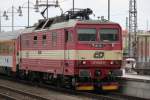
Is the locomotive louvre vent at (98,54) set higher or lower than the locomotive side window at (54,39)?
lower

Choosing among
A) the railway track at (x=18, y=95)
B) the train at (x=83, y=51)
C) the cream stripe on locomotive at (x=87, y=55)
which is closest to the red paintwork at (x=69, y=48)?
the train at (x=83, y=51)

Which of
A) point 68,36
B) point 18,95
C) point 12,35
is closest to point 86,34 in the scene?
point 68,36

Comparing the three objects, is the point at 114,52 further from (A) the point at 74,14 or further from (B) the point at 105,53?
(A) the point at 74,14

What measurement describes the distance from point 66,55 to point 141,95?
377 centimetres

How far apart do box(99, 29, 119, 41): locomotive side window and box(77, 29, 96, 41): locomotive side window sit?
0.33 metres

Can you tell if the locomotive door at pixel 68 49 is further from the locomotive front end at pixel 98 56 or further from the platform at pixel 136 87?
the platform at pixel 136 87

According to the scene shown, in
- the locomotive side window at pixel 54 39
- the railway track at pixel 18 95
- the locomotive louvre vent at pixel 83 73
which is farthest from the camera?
the locomotive side window at pixel 54 39

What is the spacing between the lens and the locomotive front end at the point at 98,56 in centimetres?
2220

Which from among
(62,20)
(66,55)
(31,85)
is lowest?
(31,85)

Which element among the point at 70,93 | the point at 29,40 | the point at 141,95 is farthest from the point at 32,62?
the point at 141,95

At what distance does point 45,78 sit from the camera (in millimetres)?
27062

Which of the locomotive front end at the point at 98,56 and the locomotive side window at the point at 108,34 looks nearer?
the locomotive front end at the point at 98,56

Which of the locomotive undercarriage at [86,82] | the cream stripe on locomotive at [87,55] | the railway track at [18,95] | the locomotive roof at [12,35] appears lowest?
the railway track at [18,95]

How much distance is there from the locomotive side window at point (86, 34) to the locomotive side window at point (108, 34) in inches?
13.1
